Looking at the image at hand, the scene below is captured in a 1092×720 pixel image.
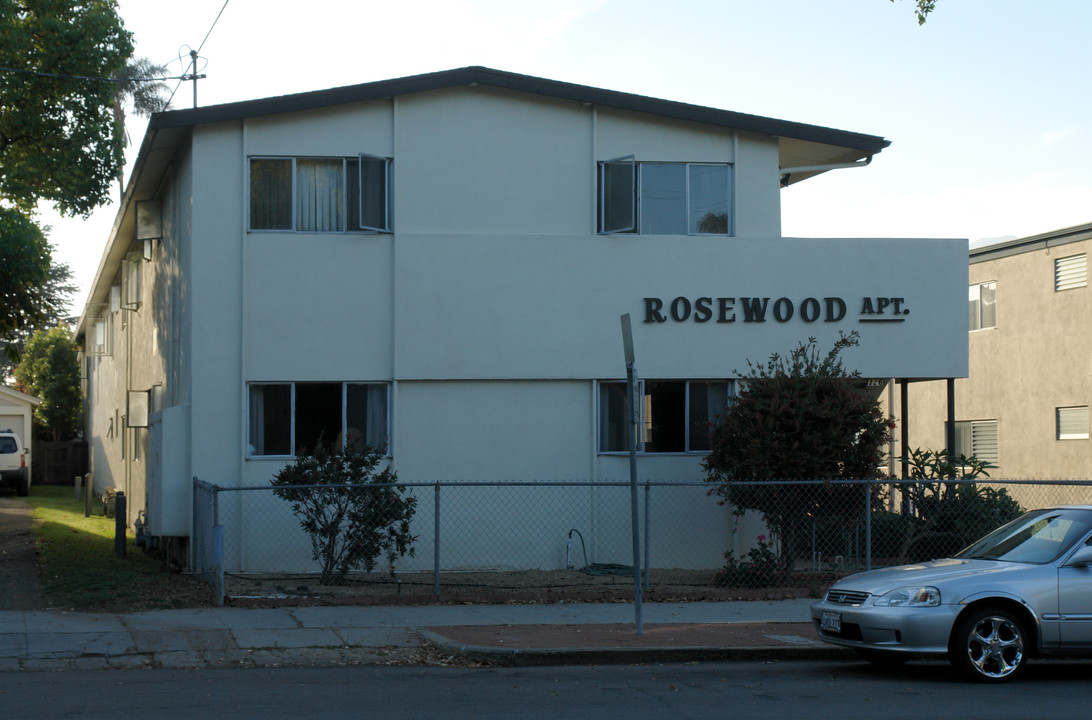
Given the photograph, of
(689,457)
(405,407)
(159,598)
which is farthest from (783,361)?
(159,598)

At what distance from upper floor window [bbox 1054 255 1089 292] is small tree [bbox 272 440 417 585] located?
1907 centimetres

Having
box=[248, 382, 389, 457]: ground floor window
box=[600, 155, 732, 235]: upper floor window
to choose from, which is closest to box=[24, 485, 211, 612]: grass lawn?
box=[248, 382, 389, 457]: ground floor window

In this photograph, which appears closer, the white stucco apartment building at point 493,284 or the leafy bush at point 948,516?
the leafy bush at point 948,516

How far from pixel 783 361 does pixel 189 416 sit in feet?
27.0

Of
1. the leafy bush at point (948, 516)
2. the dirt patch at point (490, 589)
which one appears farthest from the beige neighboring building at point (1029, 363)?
the dirt patch at point (490, 589)

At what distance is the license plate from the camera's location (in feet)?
31.9

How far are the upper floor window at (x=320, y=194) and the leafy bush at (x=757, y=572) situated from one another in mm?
6481

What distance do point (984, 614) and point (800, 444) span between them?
5.31 metres

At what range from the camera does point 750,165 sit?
1694 centimetres

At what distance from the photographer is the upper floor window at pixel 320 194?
52.1 ft

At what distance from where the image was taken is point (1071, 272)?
27.0 meters

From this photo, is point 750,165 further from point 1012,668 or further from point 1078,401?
point 1078,401

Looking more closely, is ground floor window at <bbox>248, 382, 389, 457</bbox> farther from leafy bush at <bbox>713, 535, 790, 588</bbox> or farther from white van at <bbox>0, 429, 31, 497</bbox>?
white van at <bbox>0, 429, 31, 497</bbox>

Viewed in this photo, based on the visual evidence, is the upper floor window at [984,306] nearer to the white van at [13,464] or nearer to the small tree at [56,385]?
the white van at [13,464]
